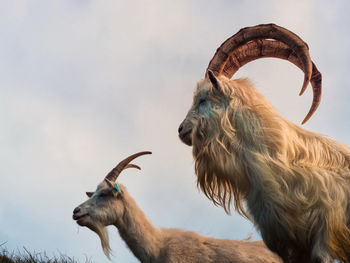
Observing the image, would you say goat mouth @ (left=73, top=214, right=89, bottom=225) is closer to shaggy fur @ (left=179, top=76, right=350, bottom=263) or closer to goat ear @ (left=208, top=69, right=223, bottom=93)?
shaggy fur @ (left=179, top=76, right=350, bottom=263)

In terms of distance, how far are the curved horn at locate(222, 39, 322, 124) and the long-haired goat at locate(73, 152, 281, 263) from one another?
285cm

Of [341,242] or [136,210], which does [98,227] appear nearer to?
[136,210]

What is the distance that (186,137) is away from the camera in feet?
Result: 12.8

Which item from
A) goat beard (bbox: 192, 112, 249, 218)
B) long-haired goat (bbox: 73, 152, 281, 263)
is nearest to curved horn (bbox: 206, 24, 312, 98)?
goat beard (bbox: 192, 112, 249, 218)

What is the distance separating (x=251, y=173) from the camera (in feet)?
11.6

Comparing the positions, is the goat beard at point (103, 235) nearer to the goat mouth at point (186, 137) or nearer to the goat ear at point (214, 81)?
the goat mouth at point (186, 137)

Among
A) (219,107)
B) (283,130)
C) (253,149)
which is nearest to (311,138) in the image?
(283,130)

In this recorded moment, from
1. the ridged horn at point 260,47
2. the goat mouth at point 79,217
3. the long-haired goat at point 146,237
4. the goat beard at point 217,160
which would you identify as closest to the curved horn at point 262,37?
the ridged horn at point 260,47

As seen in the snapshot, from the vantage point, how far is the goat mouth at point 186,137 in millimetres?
3891

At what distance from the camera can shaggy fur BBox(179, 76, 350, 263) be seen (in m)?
3.36

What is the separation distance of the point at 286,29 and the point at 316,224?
186 centimetres

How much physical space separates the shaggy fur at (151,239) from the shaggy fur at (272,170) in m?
2.66

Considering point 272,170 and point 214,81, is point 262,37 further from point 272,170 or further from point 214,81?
point 272,170

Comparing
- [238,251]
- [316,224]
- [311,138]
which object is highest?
[311,138]
